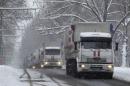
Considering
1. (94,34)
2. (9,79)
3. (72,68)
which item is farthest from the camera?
(72,68)

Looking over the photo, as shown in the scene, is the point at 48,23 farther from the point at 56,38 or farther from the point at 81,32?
the point at 81,32

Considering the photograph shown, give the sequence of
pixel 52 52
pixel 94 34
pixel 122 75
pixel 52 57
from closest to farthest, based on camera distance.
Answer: pixel 94 34, pixel 122 75, pixel 52 57, pixel 52 52

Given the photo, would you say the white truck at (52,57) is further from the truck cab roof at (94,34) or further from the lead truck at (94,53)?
the truck cab roof at (94,34)

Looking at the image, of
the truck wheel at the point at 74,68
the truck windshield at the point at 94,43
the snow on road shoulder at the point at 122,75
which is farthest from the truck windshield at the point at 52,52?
the truck windshield at the point at 94,43

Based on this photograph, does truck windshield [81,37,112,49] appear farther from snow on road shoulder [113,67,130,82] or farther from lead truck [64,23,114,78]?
snow on road shoulder [113,67,130,82]

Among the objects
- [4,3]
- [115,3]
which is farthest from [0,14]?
[115,3]

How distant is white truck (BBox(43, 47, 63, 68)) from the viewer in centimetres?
5925

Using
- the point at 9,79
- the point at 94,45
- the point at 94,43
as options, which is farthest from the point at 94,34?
the point at 9,79

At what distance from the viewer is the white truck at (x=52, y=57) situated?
5925cm

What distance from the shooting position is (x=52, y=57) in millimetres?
59812

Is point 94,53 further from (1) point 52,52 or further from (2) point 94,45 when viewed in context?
(1) point 52,52

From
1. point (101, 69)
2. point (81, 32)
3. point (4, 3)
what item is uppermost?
point (4, 3)

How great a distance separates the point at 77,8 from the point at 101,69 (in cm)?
2651

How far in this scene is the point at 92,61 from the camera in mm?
32094
